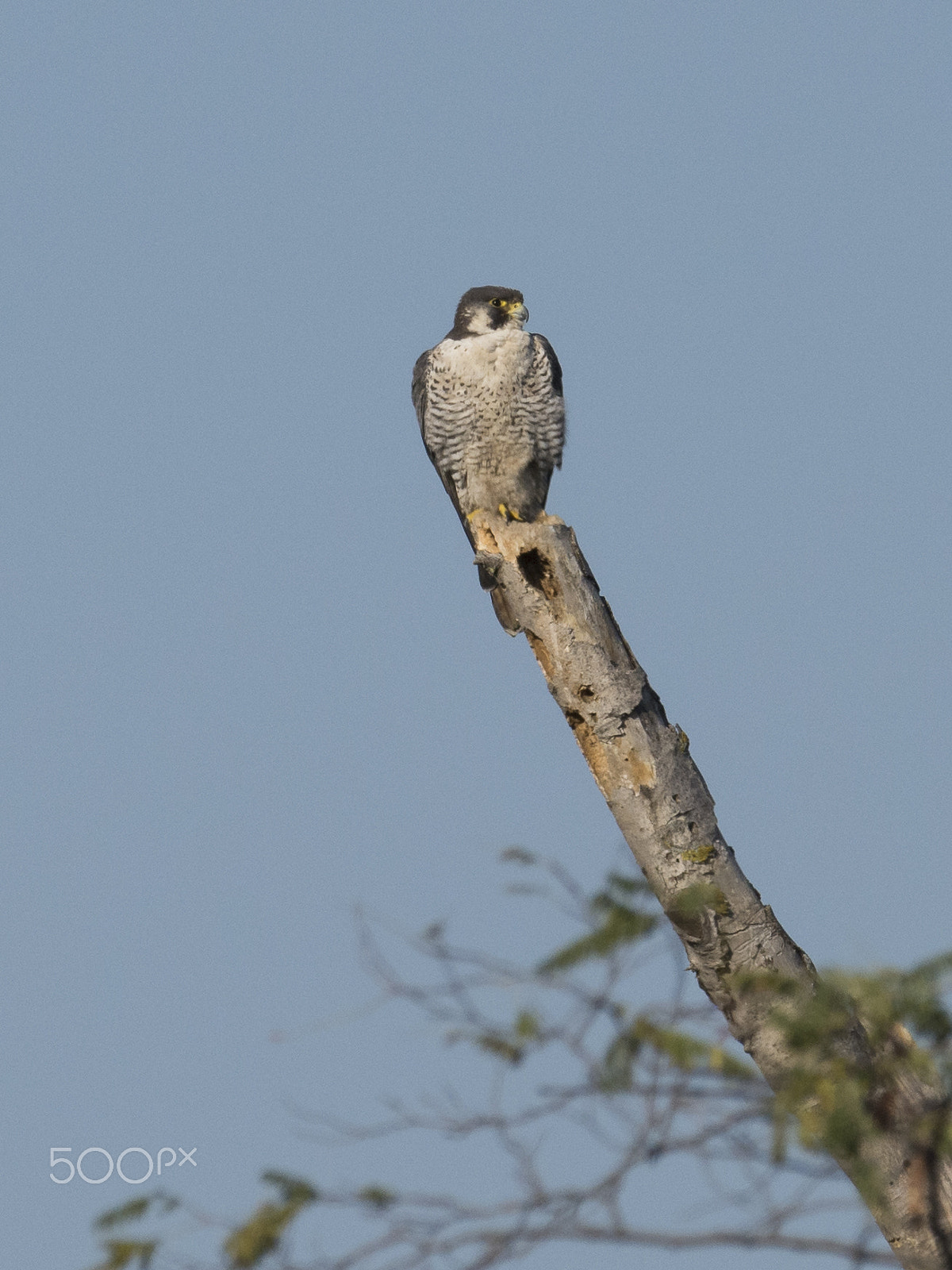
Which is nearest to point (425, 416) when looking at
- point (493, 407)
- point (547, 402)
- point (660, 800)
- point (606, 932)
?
point (493, 407)

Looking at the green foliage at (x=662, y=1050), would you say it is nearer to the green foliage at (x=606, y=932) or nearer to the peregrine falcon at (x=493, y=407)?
the green foliage at (x=606, y=932)

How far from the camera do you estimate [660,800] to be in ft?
18.1

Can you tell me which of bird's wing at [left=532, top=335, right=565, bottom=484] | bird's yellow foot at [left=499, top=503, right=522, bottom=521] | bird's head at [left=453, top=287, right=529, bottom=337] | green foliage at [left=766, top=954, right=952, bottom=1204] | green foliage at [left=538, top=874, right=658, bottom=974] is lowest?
green foliage at [left=766, top=954, right=952, bottom=1204]

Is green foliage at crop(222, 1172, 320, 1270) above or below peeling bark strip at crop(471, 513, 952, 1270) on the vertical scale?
below

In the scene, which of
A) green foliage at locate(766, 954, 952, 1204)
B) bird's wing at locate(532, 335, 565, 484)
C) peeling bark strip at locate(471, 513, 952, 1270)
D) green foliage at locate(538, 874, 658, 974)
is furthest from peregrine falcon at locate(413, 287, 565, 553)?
green foliage at locate(766, 954, 952, 1204)

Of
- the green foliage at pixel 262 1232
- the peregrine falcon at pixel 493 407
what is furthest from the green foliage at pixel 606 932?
the peregrine falcon at pixel 493 407

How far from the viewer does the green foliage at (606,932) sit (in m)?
3.50

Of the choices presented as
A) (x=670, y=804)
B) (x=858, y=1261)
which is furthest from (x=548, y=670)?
(x=858, y=1261)

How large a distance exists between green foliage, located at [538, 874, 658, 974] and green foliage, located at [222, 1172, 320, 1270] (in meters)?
0.74

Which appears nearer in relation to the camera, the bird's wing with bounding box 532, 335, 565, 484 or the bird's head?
the bird's wing with bounding box 532, 335, 565, 484

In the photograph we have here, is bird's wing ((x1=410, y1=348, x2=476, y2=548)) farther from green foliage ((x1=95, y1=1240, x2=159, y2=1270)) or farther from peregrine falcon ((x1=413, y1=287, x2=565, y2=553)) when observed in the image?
green foliage ((x1=95, y1=1240, x2=159, y2=1270))

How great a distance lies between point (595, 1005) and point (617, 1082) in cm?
16

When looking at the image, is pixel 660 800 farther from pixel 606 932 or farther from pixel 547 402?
pixel 547 402

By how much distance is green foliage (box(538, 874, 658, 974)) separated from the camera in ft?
11.5
